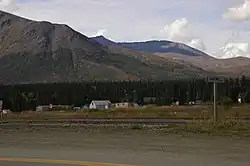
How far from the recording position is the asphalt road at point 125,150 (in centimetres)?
1129

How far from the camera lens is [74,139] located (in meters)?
17.1

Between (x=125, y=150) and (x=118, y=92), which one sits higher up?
(x=118, y=92)

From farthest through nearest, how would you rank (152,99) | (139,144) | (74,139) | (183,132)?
(152,99) → (183,132) → (74,139) → (139,144)

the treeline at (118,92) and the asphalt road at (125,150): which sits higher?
the treeline at (118,92)

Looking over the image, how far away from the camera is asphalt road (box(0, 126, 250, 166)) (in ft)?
37.0

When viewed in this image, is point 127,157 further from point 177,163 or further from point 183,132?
point 183,132

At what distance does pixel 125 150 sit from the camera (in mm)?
13500

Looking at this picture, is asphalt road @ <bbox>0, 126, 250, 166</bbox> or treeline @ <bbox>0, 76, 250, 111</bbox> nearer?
asphalt road @ <bbox>0, 126, 250, 166</bbox>

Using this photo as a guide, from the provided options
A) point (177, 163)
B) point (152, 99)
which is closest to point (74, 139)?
point (177, 163)

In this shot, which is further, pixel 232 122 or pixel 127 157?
pixel 232 122

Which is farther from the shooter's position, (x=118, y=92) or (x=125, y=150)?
(x=118, y=92)

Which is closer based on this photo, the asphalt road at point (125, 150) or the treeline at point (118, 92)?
the asphalt road at point (125, 150)

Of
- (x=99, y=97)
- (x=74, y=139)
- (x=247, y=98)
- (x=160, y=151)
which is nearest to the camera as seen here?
(x=160, y=151)

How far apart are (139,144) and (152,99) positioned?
121132 millimetres
